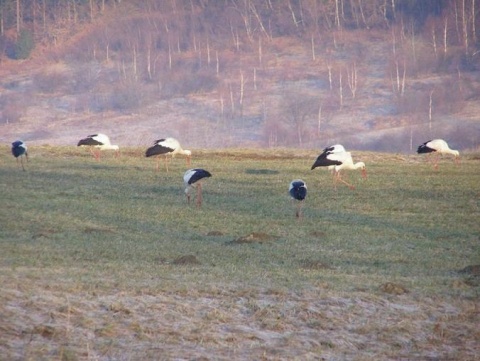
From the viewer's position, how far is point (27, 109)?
80.2 meters

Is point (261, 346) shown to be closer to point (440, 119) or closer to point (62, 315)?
point (62, 315)

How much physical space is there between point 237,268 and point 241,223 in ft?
17.8

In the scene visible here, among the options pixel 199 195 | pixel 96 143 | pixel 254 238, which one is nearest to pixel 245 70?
pixel 96 143

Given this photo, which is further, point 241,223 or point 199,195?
point 199,195

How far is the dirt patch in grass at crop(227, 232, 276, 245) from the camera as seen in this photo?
56.3ft

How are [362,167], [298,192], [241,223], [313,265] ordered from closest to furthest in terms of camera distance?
[313,265] < [241,223] < [298,192] < [362,167]

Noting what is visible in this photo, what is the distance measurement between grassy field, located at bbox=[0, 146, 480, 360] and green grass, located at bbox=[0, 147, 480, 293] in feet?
0.15

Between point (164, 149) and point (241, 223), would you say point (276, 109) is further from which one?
point (241, 223)

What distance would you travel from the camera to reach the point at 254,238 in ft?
57.0

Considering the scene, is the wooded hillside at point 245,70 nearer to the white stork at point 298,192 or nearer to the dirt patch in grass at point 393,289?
the white stork at point 298,192

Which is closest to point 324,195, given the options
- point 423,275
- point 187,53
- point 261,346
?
point 423,275

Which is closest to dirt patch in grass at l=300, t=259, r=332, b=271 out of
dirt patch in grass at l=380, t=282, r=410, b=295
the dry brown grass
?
dirt patch in grass at l=380, t=282, r=410, b=295

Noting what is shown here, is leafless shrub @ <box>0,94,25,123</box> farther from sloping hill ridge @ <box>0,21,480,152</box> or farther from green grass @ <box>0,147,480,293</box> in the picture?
green grass @ <box>0,147,480,293</box>

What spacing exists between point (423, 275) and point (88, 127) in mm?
62700
